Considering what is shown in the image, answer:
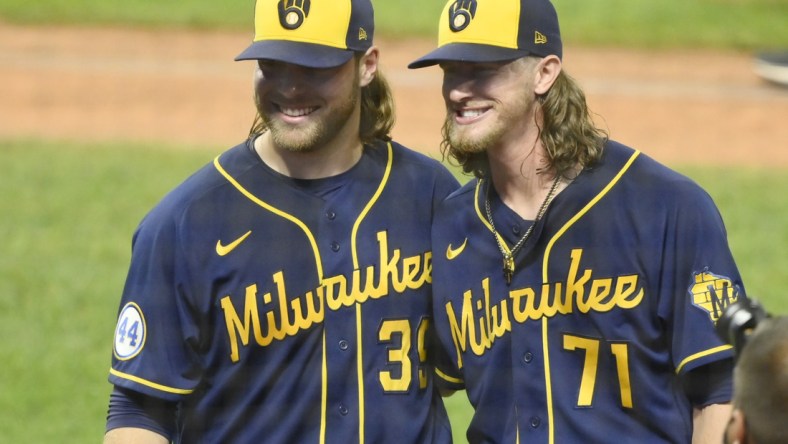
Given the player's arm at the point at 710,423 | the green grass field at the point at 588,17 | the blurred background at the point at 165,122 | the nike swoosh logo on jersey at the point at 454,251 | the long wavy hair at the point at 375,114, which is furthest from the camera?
the green grass field at the point at 588,17

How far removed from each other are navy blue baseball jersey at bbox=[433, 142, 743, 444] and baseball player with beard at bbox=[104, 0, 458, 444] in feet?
0.55

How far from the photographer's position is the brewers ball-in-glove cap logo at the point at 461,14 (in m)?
3.17

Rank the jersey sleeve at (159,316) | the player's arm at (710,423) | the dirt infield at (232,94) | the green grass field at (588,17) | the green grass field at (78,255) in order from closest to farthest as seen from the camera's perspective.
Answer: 1. the player's arm at (710,423)
2. the jersey sleeve at (159,316)
3. the green grass field at (78,255)
4. the dirt infield at (232,94)
5. the green grass field at (588,17)

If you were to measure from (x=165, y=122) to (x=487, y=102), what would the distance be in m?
8.92

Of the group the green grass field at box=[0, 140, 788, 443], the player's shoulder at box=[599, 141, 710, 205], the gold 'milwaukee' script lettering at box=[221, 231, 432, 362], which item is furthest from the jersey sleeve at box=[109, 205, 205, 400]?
the green grass field at box=[0, 140, 788, 443]

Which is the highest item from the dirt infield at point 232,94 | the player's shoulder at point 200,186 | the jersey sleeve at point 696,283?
the player's shoulder at point 200,186

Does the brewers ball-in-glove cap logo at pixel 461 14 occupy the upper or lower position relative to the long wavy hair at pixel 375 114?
upper

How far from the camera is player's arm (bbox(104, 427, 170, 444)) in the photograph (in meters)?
3.11

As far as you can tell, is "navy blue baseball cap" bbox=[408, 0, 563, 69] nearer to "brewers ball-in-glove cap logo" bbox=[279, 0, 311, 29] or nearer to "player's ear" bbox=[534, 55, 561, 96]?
"player's ear" bbox=[534, 55, 561, 96]

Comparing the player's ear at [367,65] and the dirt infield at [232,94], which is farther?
the dirt infield at [232,94]

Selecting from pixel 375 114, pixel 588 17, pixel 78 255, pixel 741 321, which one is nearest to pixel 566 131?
pixel 375 114

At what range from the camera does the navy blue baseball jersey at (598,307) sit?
2973mm

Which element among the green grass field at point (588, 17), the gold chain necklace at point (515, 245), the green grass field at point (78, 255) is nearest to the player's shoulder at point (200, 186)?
the gold chain necklace at point (515, 245)

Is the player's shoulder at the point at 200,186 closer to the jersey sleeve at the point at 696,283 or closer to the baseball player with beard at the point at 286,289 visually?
the baseball player with beard at the point at 286,289
